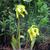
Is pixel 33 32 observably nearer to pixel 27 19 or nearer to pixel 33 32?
pixel 33 32

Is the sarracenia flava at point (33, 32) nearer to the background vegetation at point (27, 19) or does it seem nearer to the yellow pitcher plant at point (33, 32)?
the yellow pitcher plant at point (33, 32)

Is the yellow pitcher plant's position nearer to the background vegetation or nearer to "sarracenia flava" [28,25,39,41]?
"sarracenia flava" [28,25,39,41]

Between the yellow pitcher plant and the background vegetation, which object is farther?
the background vegetation

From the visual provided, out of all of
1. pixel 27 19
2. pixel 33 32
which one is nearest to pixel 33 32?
pixel 33 32

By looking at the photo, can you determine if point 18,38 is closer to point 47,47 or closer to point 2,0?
point 47,47

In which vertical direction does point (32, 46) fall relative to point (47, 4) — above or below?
below

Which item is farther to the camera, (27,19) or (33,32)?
(27,19)

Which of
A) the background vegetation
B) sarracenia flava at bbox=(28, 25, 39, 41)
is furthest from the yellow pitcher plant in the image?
the background vegetation

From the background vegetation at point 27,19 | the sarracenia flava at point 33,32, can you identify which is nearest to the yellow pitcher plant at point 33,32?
the sarracenia flava at point 33,32

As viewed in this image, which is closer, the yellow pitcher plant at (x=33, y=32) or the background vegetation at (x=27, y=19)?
the yellow pitcher plant at (x=33, y=32)

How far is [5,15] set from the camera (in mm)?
3773

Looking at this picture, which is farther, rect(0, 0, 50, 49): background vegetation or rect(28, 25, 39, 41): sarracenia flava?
rect(0, 0, 50, 49): background vegetation

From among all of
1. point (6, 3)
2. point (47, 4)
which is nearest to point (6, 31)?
point (6, 3)

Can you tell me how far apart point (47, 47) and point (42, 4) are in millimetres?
738
